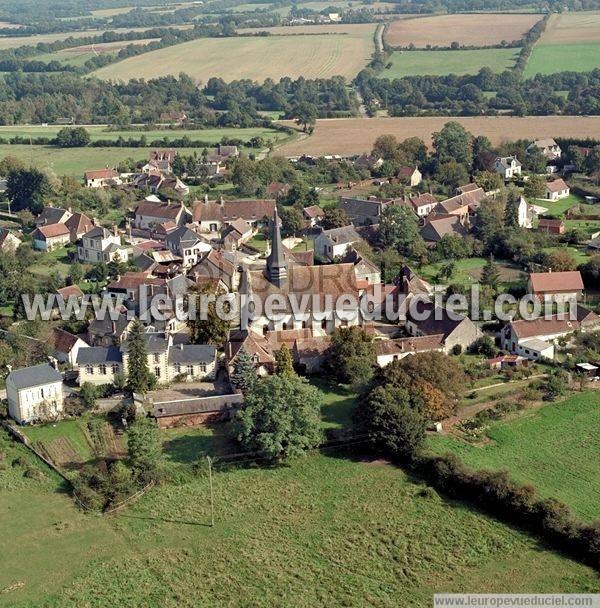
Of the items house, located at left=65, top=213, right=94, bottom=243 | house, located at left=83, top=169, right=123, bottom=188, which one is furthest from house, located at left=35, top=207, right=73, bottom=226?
house, located at left=83, top=169, right=123, bottom=188

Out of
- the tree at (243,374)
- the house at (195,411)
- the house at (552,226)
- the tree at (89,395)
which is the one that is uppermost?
the house at (552,226)

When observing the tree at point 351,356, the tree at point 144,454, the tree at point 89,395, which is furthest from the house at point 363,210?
the tree at point 144,454

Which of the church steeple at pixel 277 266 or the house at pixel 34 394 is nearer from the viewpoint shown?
the house at pixel 34 394

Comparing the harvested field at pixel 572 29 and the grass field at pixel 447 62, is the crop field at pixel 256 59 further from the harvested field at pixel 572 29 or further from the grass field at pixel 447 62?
the harvested field at pixel 572 29

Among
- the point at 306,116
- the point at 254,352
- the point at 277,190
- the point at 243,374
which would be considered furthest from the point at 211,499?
the point at 306,116

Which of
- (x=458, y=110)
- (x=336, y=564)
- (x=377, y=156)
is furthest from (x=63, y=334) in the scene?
(x=458, y=110)

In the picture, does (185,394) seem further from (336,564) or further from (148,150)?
(148,150)

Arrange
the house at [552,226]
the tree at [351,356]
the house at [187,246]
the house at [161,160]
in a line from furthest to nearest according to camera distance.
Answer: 1. the house at [161,160]
2. the house at [552,226]
3. the house at [187,246]
4. the tree at [351,356]

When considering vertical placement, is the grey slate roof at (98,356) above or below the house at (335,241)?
below
